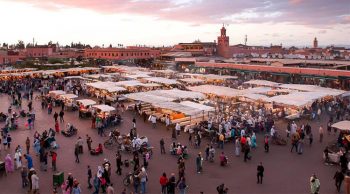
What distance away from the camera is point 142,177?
9.23 metres

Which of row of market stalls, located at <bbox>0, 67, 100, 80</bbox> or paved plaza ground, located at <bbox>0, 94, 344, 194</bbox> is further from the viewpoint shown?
row of market stalls, located at <bbox>0, 67, 100, 80</bbox>

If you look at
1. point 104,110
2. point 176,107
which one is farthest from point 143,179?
point 104,110

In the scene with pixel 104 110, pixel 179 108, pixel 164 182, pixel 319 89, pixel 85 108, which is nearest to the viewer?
pixel 164 182

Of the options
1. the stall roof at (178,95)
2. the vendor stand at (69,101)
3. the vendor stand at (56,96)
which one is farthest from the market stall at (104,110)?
the vendor stand at (56,96)

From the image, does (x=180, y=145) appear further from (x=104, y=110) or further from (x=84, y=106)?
(x=84, y=106)

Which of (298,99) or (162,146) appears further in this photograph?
(298,99)

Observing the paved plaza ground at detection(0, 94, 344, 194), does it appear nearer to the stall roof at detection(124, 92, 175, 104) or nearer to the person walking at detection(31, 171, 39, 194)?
the person walking at detection(31, 171, 39, 194)

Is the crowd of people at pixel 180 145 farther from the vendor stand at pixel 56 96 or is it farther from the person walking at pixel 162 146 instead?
the vendor stand at pixel 56 96

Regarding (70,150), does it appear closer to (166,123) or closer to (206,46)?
(166,123)

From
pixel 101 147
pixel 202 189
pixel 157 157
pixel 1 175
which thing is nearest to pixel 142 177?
pixel 202 189

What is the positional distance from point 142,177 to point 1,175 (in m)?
4.82

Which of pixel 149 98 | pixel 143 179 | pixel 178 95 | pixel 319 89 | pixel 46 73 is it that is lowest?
pixel 143 179

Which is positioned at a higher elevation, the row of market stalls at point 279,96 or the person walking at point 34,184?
the row of market stalls at point 279,96

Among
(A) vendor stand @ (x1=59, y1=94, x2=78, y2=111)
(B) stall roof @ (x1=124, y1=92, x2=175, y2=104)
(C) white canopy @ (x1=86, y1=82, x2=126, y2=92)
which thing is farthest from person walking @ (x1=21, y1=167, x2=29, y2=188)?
(C) white canopy @ (x1=86, y1=82, x2=126, y2=92)
